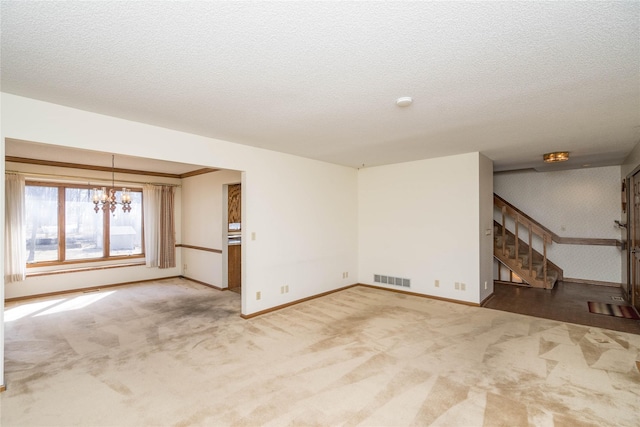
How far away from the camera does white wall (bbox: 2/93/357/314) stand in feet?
9.32

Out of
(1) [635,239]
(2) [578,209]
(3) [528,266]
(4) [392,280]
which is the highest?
(2) [578,209]

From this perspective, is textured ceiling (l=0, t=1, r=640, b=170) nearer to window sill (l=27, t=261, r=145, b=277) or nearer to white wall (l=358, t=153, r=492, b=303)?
white wall (l=358, t=153, r=492, b=303)

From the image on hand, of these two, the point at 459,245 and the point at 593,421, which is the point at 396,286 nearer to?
the point at 459,245

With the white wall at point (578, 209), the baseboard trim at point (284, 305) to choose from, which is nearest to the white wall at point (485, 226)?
the white wall at point (578, 209)

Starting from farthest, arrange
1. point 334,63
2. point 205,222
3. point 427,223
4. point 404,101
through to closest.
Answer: point 205,222 < point 427,223 < point 404,101 < point 334,63

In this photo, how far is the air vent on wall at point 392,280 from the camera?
18.7 feet

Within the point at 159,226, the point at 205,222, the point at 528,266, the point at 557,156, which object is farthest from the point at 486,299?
the point at 159,226

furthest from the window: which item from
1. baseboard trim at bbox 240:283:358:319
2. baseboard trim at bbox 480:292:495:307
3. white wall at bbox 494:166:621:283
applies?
white wall at bbox 494:166:621:283

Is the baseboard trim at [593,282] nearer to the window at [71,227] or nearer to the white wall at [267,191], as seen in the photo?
the white wall at [267,191]

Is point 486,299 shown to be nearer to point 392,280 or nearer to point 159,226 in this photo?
point 392,280

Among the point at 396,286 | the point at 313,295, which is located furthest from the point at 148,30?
the point at 396,286

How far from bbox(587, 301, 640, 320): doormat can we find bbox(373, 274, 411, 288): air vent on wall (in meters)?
2.77

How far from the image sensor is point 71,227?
611cm

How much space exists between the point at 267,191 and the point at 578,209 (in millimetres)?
6873
